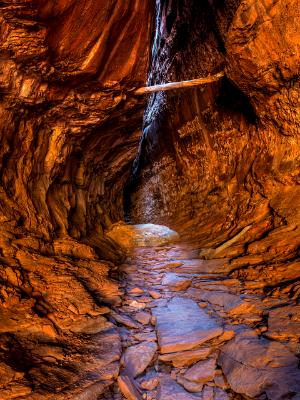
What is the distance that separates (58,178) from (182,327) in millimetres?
4564

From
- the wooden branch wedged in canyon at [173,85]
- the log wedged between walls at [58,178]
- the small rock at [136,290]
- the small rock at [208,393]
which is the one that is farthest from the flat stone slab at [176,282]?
the wooden branch wedged in canyon at [173,85]

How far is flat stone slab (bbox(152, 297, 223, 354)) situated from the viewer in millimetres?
2869

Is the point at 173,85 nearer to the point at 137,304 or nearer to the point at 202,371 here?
the point at 137,304

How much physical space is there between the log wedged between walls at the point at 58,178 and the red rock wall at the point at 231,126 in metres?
2.59

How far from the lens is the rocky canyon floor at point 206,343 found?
2.25m

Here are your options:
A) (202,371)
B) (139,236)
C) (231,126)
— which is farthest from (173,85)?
(202,371)

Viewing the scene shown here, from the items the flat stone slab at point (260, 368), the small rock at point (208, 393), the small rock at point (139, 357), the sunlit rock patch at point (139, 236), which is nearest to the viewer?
the flat stone slab at point (260, 368)

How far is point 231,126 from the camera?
331 inches

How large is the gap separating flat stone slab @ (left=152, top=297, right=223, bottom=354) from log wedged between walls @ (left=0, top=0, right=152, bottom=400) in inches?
22.6

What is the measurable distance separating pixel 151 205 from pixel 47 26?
10997 millimetres

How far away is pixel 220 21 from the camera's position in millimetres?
7586

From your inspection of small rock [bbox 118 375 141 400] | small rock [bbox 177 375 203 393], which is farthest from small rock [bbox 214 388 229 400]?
small rock [bbox 118 375 141 400]

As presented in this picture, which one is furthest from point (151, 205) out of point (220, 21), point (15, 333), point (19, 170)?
point (15, 333)

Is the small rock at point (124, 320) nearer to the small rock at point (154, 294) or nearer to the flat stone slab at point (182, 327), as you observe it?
the flat stone slab at point (182, 327)
